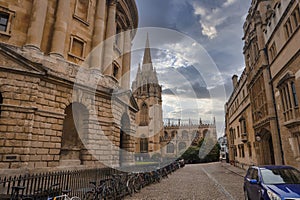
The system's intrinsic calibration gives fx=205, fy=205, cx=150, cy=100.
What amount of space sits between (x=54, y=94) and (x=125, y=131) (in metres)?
10.5

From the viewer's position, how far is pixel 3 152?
36.7 feet

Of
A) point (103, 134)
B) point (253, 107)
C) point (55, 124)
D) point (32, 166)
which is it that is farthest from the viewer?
point (253, 107)

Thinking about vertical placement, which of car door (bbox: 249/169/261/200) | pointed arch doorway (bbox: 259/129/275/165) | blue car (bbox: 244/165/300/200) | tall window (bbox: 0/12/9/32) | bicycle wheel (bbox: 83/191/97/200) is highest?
tall window (bbox: 0/12/9/32)

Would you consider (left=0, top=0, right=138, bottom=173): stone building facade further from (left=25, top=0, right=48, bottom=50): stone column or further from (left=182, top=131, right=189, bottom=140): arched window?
(left=182, top=131, right=189, bottom=140): arched window

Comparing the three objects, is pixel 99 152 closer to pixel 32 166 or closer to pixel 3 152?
pixel 32 166

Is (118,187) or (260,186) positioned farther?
(118,187)

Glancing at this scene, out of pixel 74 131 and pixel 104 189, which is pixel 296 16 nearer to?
pixel 104 189

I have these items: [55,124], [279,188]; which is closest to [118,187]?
[55,124]

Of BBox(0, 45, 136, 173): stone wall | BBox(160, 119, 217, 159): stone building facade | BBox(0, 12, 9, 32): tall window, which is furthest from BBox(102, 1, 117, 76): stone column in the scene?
BBox(160, 119, 217, 159): stone building facade

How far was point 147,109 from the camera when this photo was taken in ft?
233

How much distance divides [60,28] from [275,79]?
17.4 m

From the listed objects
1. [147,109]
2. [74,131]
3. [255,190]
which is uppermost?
[147,109]

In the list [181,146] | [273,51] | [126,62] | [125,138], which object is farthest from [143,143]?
[273,51]

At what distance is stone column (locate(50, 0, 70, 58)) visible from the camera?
15.6 meters
